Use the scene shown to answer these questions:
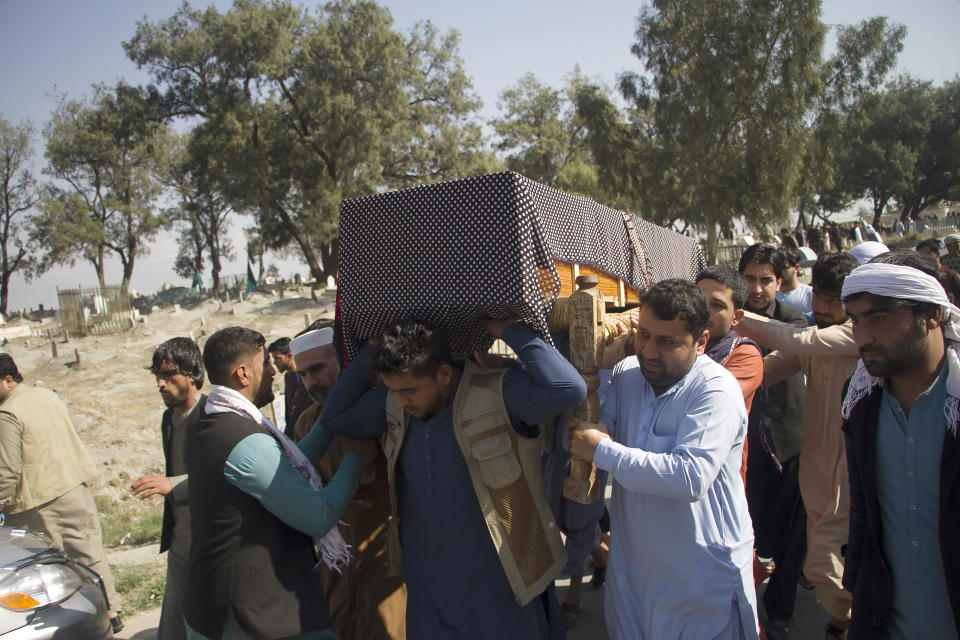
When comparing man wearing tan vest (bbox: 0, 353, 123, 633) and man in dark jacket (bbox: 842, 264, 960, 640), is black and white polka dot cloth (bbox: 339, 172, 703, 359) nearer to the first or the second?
man in dark jacket (bbox: 842, 264, 960, 640)

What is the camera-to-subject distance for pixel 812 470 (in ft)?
9.91

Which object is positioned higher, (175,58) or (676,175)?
(175,58)

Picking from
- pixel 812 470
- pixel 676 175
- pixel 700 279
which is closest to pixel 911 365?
pixel 700 279

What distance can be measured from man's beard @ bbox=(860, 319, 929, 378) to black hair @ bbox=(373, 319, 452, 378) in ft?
4.80

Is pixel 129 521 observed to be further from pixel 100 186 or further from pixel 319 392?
pixel 100 186

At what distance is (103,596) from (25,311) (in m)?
35.1

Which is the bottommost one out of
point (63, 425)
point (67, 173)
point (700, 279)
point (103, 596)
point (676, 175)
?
point (103, 596)

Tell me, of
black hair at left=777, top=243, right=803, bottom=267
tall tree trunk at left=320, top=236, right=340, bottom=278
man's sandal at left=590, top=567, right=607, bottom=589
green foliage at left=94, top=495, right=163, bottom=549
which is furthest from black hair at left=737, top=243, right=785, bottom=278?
tall tree trunk at left=320, top=236, right=340, bottom=278

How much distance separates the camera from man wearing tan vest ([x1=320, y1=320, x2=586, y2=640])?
88.4 inches

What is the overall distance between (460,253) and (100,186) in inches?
1423

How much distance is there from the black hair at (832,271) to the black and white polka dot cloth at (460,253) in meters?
1.19

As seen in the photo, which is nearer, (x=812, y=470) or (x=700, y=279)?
(x=700, y=279)

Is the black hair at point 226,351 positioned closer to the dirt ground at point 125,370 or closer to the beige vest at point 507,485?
the beige vest at point 507,485

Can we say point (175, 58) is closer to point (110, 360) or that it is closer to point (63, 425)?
point (110, 360)
